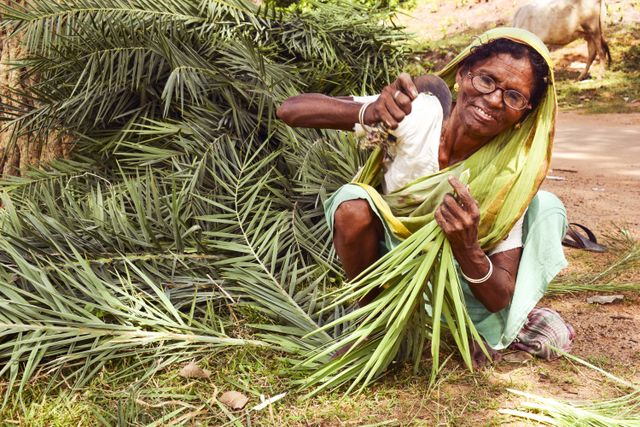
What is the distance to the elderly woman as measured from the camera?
182cm

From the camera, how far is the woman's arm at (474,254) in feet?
5.57

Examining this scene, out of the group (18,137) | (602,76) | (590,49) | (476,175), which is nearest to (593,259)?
(476,175)

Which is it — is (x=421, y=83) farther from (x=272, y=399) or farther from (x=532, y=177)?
(x=272, y=399)

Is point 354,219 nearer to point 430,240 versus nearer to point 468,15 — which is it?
point 430,240

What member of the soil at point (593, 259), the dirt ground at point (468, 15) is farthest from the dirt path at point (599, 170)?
the dirt ground at point (468, 15)

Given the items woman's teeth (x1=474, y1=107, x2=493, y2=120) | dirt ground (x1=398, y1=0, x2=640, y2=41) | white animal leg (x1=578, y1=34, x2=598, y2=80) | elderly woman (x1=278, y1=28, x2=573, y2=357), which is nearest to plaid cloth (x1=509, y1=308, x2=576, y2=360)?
elderly woman (x1=278, y1=28, x2=573, y2=357)

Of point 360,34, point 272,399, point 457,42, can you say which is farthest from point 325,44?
point 457,42

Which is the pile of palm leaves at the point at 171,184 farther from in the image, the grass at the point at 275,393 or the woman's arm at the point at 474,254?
the woman's arm at the point at 474,254

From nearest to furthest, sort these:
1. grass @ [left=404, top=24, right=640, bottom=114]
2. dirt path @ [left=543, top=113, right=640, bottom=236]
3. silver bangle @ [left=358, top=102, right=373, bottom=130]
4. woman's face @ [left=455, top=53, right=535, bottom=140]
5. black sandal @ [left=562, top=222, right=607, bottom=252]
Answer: woman's face @ [left=455, top=53, right=535, bottom=140], silver bangle @ [left=358, top=102, right=373, bottom=130], black sandal @ [left=562, top=222, right=607, bottom=252], dirt path @ [left=543, top=113, right=640, bottom=236], grass @ [left=404, top=24, right=640, bottom=114]

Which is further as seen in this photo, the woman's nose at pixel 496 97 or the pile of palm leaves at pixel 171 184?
the pile of palm leaves at pixel 171 184

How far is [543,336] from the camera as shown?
2186 millimetres

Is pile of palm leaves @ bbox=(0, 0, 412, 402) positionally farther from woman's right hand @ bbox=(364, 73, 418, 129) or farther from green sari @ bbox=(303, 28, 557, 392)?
woman's right hand @ bbox=(364, 73, 418, 129)

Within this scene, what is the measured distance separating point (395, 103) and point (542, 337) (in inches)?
35.0

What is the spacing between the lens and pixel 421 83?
1982 mm
